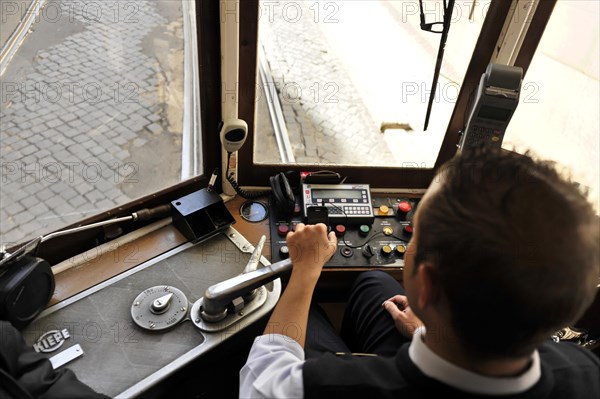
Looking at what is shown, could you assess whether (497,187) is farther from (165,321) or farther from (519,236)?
(165,321)

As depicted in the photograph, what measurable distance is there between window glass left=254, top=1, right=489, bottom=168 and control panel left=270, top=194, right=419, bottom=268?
0.20m

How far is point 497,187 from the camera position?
0.60m

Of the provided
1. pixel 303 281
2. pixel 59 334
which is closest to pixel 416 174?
pixel 303 281

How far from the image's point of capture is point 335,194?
4.73 ft

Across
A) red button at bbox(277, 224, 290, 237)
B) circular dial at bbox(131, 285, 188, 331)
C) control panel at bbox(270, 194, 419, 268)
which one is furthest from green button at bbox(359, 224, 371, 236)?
circular dial at bbox(131, 285, 188, 331)

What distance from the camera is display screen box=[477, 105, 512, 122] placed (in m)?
1.18

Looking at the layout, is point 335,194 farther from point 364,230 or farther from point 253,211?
point 253,211

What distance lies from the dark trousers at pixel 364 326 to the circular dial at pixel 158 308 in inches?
13.2

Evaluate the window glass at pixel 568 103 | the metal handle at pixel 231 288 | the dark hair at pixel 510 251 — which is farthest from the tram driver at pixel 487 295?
the window glass at pixel 568 103

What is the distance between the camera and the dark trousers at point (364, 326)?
3.59 feet

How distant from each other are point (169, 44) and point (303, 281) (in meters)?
0.93

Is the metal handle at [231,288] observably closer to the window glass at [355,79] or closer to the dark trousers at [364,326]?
the dark trousers at [364,326]

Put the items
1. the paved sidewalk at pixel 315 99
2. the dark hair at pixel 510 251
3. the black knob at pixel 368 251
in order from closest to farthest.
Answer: the dark hair at pixel 510 251 → the black knob at pixel 368 251 → the paved sidewalk at pixel 315 99

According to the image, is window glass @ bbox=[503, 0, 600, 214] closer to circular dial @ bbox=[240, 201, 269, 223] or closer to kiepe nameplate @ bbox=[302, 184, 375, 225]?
kiepe nameplate @ bbox=[302, 184, 375, 225]
